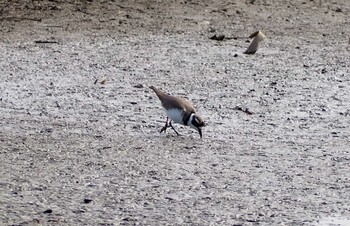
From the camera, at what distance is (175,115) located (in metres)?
10.4

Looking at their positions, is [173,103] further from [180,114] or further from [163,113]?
[163,113]

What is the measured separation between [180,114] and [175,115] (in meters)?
0.05

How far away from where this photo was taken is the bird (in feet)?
33.9

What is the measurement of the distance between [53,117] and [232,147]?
1.81 meters

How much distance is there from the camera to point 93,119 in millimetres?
11109

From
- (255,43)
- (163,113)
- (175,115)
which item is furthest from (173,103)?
(255,43)

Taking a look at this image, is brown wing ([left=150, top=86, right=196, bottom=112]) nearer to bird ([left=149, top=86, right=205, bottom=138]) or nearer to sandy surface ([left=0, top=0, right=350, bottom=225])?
bird ([left=149, top=86, right=205, bottom=138])

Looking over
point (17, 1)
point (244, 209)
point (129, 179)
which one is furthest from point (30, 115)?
point (17, 1)

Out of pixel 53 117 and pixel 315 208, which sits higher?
pixel 315 208

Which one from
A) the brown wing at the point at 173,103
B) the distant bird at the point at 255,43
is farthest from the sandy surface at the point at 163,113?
the brown wing at the point at 173,103

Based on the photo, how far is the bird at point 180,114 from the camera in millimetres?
10328

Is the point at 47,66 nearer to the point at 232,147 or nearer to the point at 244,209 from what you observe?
the point at 232,147

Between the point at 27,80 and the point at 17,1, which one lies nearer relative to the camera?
the point at 27,80

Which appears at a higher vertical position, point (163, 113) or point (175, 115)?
point (175, 115)
